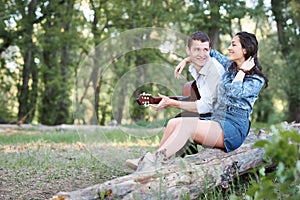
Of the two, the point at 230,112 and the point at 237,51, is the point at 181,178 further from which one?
the point at 237,51

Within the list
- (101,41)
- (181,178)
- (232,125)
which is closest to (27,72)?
(101,41)

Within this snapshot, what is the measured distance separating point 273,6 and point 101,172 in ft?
31.1

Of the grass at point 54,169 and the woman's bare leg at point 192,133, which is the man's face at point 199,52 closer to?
the woman's bare leg at point 192,133

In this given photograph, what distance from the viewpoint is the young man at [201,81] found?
11.7ft

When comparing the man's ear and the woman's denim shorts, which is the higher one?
the man's ear

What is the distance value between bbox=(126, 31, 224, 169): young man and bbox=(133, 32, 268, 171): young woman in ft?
0.15

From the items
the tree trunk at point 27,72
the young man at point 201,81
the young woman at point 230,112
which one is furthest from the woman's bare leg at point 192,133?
the tree trunk at point 27,72

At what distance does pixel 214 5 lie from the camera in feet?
32.5

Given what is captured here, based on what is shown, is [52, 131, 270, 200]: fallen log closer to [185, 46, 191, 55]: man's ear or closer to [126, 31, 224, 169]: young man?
[126, 31, 224, 169]: young man

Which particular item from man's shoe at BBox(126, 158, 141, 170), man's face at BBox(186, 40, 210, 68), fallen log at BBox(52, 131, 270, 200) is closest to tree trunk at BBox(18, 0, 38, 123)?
man's shoe at BBox(126, 158, 141, 170)

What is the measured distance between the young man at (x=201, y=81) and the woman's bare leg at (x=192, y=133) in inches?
4.4

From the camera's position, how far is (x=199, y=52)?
3.78 m

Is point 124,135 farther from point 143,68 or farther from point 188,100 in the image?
point 188,100

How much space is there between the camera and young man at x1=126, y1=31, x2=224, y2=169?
140 inches
